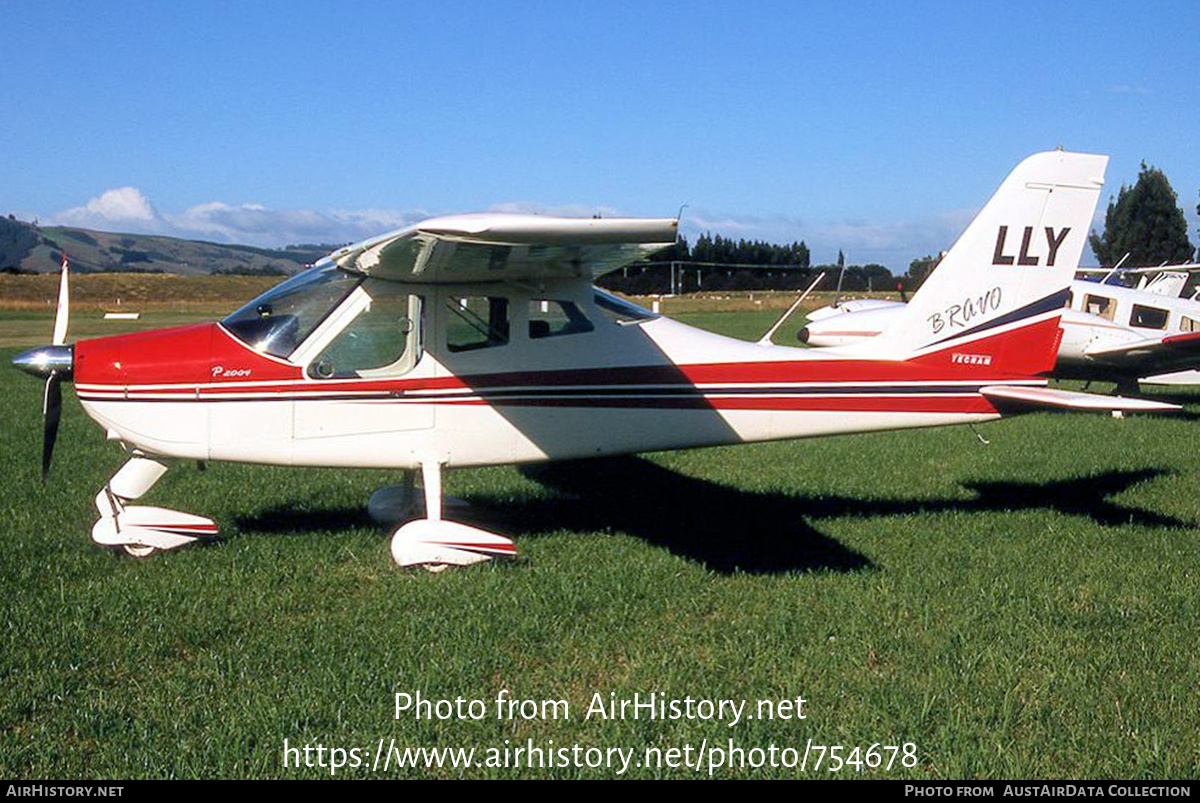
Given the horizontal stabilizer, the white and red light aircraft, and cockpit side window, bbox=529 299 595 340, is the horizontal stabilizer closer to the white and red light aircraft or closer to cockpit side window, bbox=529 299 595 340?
cockpit side window, bbox=529 299 595 340

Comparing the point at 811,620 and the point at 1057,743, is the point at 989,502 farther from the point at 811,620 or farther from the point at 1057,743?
the point at 1057,743

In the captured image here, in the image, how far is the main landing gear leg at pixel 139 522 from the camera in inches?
249

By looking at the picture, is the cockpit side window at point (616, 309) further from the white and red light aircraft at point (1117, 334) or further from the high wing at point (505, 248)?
the white and red light aircraft at point (1117, 334)

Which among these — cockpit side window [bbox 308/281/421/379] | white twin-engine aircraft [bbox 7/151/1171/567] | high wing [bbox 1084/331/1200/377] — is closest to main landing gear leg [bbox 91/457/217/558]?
white twin-engine aircraft [bbox 7/151/1171/567]

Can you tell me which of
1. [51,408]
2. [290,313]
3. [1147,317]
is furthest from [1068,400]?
[1147,317]

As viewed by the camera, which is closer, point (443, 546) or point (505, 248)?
point (505, 248)

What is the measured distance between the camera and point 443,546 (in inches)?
243

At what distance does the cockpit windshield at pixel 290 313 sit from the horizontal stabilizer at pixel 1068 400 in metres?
4.97

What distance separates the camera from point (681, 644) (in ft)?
16.5

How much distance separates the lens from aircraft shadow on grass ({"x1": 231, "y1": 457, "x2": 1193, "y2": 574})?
22.4ft

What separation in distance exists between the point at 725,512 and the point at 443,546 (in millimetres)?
2831

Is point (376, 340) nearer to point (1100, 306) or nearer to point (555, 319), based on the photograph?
point (555, 319)
